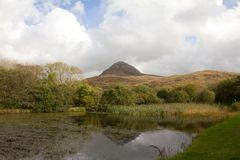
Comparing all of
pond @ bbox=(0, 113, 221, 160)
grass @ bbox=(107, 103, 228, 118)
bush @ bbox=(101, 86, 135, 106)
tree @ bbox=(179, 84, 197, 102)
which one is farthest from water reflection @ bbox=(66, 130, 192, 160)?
tree @ bbox=(179, 84, 197, 102)

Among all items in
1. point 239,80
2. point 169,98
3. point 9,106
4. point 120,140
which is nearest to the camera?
point 120,140

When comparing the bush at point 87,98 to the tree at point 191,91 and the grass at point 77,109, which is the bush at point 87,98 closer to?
the grass at point 77,109

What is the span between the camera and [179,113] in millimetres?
48625

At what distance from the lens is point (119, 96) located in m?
62.0

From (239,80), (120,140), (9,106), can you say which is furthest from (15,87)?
(239,80)

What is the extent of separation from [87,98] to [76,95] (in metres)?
2.38

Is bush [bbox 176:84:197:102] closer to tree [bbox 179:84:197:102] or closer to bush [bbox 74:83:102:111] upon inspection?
tree [bbox 179:84:197:102]

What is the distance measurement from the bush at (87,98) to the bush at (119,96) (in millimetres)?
3084

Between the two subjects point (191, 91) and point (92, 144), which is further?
point (191, 91)

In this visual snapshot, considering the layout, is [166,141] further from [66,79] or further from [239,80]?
[66,79]

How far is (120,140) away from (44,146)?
21.4 ft

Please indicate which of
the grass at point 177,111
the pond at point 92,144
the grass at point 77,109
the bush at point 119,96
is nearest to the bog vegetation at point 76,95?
the bush at point 119,96

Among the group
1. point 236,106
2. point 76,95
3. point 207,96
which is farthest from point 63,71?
point 236,106

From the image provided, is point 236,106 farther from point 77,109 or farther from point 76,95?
point 76,95
